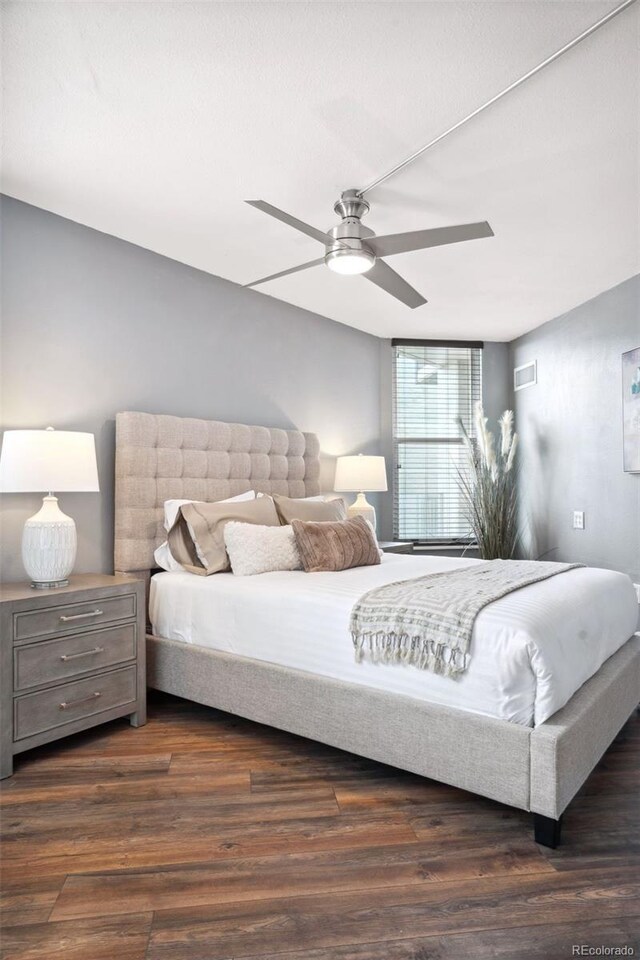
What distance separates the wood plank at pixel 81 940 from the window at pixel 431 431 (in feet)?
13.1

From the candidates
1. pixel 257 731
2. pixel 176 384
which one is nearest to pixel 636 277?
pixel 176 384

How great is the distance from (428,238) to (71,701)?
2.31 meters

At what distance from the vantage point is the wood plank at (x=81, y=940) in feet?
4.58

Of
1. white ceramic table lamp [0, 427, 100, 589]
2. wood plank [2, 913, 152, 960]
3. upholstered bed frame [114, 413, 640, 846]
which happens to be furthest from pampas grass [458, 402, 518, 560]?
wood plank [2, 913, 152, 960]

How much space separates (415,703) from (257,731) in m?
0.94

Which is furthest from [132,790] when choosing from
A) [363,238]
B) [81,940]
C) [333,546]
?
[363,238]

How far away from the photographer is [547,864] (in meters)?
1.72

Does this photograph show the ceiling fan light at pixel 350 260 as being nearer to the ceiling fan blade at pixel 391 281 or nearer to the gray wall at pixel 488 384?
the ceiling fan blade at pixel 391 281

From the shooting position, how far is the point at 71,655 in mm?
2453

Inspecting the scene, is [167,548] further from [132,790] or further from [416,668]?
[416,668]

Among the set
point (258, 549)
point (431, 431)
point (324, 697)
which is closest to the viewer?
point (324, 697)

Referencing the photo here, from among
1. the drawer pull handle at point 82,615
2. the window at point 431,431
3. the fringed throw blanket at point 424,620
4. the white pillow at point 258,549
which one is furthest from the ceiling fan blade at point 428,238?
the window at point 431,431

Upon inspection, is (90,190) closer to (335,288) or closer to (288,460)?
(335,288)

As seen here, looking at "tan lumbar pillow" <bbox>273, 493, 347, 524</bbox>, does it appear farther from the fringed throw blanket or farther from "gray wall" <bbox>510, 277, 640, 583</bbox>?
"gray wall" <bbox>510, 277, 640, 583</bbox>
